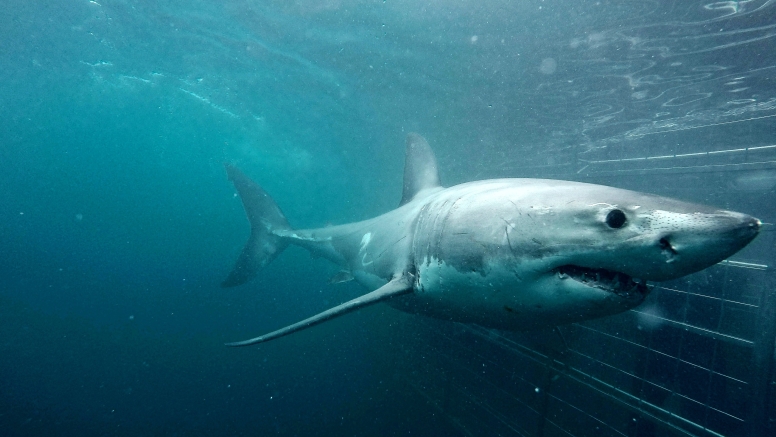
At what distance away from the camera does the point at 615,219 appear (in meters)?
1.99

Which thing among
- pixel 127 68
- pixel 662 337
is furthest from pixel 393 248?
pixel 127 68

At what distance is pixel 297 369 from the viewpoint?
1526 centimetres

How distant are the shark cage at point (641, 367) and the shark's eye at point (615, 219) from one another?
3360mm

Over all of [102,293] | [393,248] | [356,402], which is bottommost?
[102,293]

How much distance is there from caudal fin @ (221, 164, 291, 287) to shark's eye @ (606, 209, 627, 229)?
8.99 meters

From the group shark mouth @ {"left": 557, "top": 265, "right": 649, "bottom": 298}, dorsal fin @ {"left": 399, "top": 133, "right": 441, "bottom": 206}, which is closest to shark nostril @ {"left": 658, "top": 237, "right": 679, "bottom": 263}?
shark mouth @ {"left": 557, "top": 265, "right": 649, "bottom": 298}

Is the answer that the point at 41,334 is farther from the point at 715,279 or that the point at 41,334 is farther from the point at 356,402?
the point at 715,279

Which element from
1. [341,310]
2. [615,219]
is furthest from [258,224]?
[615,219]

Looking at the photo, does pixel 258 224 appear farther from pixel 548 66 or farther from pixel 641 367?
pixel 548 66

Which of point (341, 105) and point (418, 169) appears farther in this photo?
point (341, 105)

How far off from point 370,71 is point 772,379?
1552cm

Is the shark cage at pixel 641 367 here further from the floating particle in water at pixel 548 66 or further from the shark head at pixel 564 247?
the floating particle in water at pixel 548 66

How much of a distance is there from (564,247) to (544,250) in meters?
0.14

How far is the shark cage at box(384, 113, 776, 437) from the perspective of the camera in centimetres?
398
